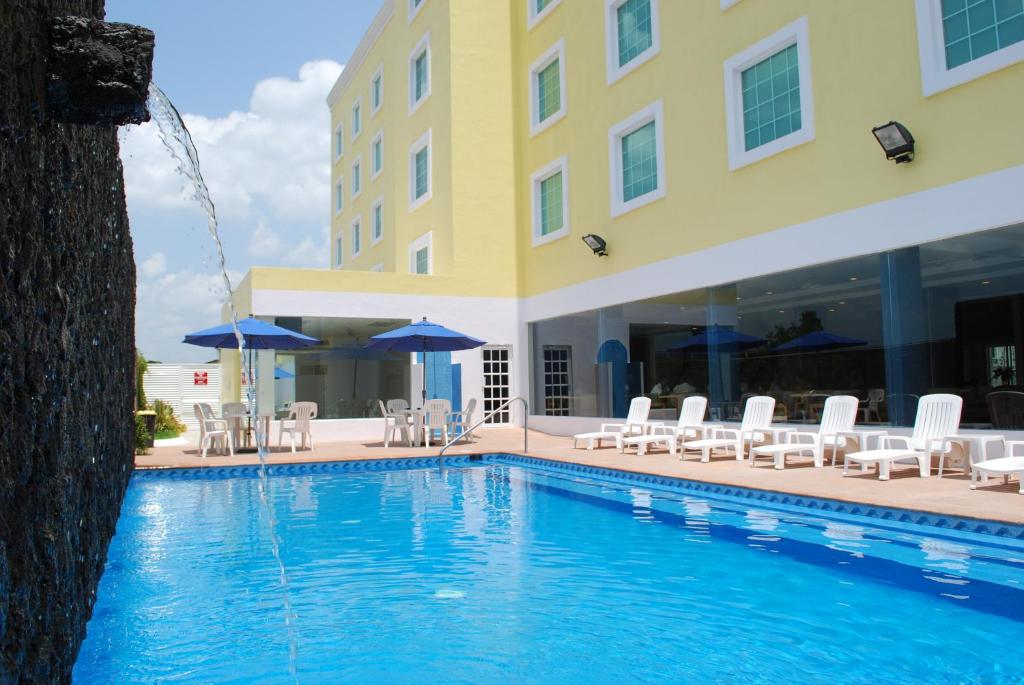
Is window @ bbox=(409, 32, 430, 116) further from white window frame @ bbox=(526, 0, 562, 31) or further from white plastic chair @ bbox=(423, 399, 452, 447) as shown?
white plastic chair @ bbox=(423, 399, 452, 447)

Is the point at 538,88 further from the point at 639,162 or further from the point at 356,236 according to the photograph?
the point at 356,236

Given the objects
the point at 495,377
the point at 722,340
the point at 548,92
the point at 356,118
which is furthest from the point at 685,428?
the point at 356,118

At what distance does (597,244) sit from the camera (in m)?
14.9

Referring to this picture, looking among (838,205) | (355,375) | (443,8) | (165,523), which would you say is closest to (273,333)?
(355,375)

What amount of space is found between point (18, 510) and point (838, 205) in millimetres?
9936

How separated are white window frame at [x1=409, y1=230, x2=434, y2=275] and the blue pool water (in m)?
11.8

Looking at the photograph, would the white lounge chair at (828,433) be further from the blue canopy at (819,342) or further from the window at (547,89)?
the window at (547,89)

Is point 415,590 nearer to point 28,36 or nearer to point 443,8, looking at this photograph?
point 28,36

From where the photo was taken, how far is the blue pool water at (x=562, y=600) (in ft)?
12.2

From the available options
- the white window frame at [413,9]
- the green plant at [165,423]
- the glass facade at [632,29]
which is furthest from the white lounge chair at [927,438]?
the green plant at [165,423]

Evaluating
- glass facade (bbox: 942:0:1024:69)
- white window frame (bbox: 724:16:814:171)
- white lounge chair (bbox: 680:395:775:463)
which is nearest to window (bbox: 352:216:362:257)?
white window frame (bbox: 724:16:814:171)

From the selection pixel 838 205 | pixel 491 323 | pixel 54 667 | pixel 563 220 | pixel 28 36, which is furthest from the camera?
pixel 491 323

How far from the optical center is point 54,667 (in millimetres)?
2646

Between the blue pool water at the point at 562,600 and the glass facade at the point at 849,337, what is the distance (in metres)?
3.10
